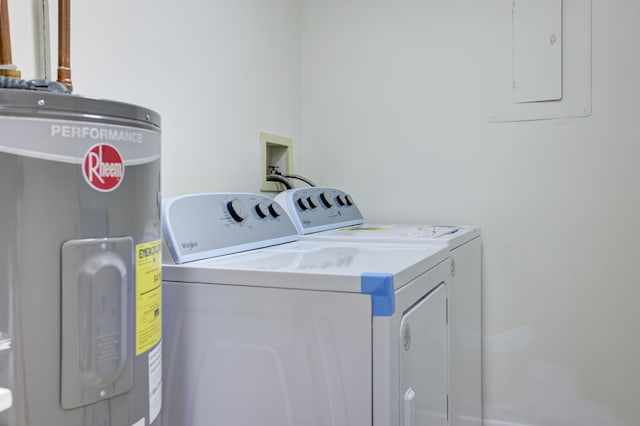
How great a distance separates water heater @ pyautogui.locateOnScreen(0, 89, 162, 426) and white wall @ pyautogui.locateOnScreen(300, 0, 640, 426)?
164 cm

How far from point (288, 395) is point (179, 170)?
0.85m

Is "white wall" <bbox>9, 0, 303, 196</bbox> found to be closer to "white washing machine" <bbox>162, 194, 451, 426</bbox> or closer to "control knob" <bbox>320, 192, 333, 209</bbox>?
"control knob" <bbox>320, 192, 333, 209</bbox>

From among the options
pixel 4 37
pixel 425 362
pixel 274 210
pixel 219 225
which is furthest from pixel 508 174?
pixel 4 37

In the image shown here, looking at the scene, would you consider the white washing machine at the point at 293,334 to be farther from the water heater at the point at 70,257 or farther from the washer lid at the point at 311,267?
the water heater at the point at 70,257

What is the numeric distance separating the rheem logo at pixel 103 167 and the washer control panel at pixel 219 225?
0.38 m

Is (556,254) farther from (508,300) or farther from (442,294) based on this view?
(442,294)

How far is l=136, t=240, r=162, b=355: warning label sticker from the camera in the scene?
31.1 inches

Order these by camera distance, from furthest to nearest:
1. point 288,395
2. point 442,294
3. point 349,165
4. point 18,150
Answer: point 349,165, point 442,294, point 288,395, point 18,150

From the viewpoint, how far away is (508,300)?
214 centimetres

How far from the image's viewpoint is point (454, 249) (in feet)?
5.00

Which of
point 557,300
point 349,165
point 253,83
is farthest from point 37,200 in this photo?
point 557,300

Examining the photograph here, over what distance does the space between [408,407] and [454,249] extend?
0.64 m

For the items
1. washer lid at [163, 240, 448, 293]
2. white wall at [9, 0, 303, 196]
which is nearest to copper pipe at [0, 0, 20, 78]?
white wall at [9, 0, 303, 196]

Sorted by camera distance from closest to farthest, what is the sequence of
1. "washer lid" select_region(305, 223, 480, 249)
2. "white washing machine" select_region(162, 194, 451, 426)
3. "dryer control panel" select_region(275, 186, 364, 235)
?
"white washing machine" select_region(162, 194, 451, 426)
"washer lid" select_region(305, 223, 480, 249)
"dryer control panel" select_region(275, 186, 364, 235)
